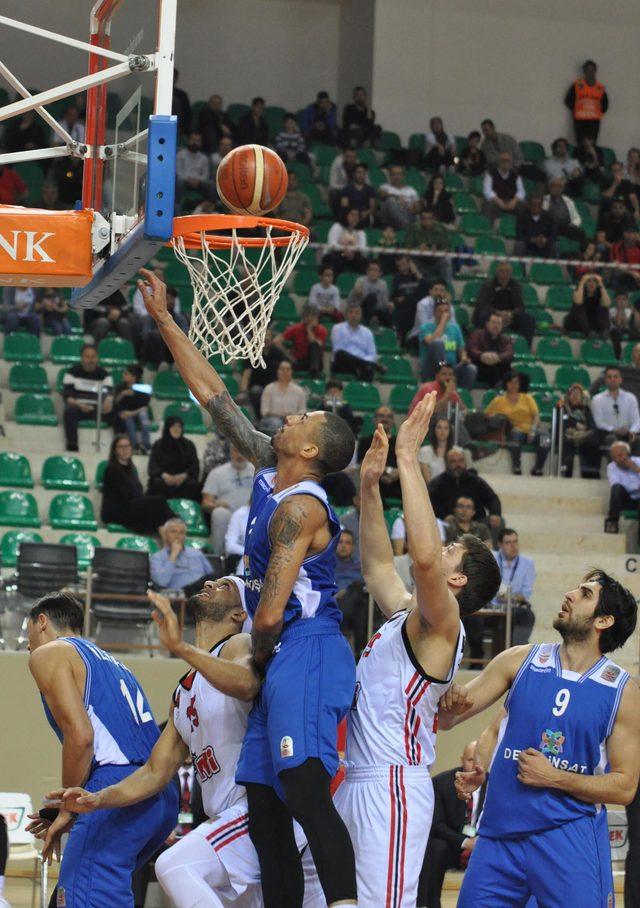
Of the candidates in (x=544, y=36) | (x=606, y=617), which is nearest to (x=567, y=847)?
(x=606, y=617)

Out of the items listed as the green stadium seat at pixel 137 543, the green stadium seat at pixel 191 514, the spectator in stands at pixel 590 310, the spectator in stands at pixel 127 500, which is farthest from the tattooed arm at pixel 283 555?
the spectator in stands at pixel 590 310

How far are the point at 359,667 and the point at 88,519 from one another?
26.2ft

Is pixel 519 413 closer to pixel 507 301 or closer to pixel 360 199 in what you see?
pixel 507 301

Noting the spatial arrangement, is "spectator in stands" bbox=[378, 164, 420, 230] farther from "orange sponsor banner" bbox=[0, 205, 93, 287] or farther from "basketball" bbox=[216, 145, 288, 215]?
"orange sponsor banner" bbox=[0, 205, 93, 287]

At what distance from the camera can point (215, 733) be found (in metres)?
5.18

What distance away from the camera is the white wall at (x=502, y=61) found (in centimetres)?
2095

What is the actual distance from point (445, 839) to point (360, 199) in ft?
38.2

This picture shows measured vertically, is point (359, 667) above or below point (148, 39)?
below

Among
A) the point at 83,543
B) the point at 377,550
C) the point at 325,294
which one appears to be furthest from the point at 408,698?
the point at 325,294

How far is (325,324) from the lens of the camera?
1641cm

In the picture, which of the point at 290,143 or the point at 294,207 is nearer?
the point at 294,207

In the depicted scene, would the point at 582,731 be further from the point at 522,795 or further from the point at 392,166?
the point at 392,166

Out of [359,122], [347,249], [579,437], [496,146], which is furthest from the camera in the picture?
[496,146]

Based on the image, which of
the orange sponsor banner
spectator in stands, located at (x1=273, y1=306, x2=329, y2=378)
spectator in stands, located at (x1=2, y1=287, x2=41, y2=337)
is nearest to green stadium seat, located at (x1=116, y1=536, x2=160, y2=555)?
spectator in stands, located at (x1=273, y1=306, x2=329, y2=378)
